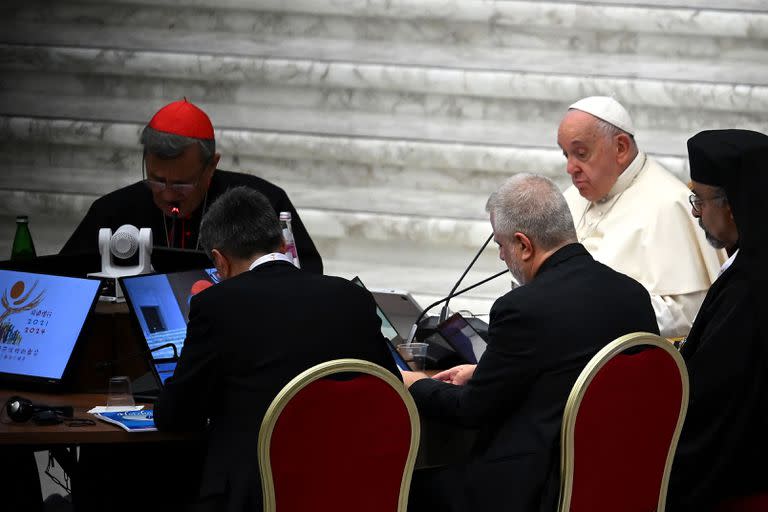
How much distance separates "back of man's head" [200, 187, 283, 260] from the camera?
9.36ft

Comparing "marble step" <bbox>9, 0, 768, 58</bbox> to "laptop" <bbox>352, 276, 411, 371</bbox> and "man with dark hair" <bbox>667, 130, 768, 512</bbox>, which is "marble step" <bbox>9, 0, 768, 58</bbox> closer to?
"laptop" <bbox>352, 276, 411, 371</bbox>

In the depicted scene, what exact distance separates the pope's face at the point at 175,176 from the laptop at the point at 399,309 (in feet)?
2.51

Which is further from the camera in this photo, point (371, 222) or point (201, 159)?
point (371, 222)

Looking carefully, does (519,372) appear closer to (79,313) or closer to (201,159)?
(79,313)

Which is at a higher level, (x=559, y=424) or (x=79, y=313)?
(x=79, y=313)

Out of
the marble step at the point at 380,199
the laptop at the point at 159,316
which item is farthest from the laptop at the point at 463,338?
the marble step at the point at 380,199

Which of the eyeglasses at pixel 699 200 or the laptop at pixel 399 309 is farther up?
the eyeglasses at pixel 699 200

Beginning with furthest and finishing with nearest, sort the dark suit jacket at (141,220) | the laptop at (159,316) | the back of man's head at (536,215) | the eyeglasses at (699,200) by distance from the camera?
the dark suit jacket at (141,220)
the eyeglasses at (699,200)
the laptop at (159,316)
the back of man's head at (536,215)

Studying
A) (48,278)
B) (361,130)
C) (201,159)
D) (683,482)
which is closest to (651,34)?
(361,130)

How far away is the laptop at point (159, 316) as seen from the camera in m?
3.05

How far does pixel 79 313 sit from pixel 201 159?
106cm

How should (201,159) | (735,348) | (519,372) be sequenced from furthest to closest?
(201,159), (735,348), (519,372)

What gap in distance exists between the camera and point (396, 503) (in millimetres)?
2764

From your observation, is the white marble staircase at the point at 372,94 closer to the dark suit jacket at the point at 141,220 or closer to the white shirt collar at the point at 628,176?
the white shirt collar at the point at 628,176
